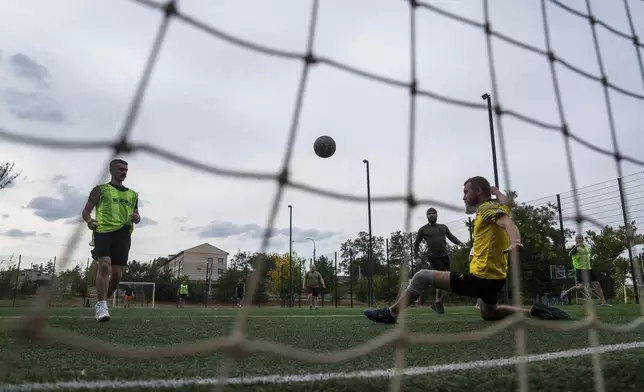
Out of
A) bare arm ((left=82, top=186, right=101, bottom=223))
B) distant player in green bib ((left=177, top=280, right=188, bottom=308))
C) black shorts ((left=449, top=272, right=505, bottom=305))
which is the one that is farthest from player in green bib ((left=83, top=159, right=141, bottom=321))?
distant player in green bib ((left=177, top=280, right=188, bottom=308))

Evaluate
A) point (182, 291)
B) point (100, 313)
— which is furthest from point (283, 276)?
point (100, 313)

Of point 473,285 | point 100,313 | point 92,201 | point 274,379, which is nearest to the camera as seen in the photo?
point 274,379

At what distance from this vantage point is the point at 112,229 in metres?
4.16

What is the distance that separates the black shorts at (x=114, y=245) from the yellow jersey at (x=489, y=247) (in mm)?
2766

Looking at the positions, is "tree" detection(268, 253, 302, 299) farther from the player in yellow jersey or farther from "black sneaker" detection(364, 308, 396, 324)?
the player in yellow jersey

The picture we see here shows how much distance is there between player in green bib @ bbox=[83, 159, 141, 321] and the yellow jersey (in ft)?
8.76

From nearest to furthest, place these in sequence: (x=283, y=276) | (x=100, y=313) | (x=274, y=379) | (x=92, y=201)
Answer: (x=274, y=379), (x=92, y=201), (x=100, y=313), (x=283, y=276)

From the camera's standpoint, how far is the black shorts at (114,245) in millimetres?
4148

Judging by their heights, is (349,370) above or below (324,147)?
below

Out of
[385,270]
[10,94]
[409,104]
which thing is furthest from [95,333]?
[385,270]

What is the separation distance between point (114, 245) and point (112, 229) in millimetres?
145

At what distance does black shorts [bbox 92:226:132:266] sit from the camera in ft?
13.6

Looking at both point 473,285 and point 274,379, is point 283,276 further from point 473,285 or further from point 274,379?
point 274,379

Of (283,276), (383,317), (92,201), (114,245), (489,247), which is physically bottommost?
(383,317)
